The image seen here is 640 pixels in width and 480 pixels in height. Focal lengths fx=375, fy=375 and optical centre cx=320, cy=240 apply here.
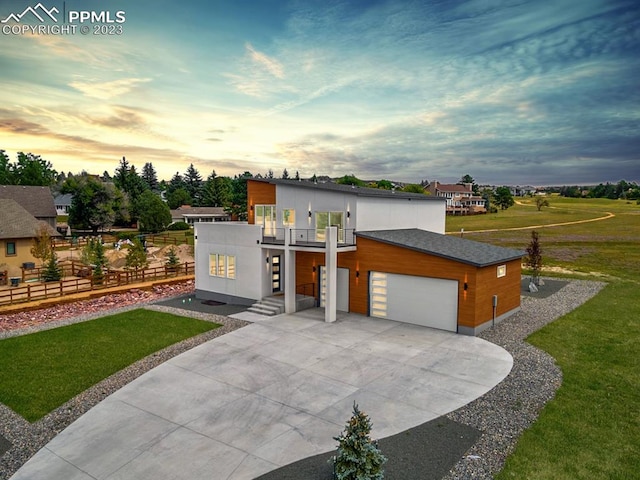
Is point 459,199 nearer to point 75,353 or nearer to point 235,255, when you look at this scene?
point 235,255

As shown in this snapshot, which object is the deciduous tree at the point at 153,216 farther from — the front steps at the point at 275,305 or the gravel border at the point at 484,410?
the gravel border at the point at 484,410

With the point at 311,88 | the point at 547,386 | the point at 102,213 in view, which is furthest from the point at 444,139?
the point at 102,213

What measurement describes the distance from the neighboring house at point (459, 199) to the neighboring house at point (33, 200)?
90732 mm

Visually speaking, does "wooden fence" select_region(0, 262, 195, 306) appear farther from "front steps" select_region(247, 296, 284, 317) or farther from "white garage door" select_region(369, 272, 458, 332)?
"white garage door" select_region(369, 272, 458, 332)

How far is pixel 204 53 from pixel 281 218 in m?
11.9

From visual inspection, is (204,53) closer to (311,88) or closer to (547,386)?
(311,88)

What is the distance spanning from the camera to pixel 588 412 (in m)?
9.12

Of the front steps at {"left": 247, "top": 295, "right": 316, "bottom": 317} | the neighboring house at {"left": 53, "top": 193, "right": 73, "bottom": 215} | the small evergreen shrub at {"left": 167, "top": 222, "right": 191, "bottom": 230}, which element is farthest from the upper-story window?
the neighboring house at {"left": 53, "top": 193, "right": 73, "bottom": 215}

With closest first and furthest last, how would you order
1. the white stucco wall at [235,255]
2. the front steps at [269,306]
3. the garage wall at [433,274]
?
1. the garage wall at [433,274]
2. the front steps at [269,306]
3. the white stucco wall at [235,255]

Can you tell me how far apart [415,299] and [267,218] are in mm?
9804

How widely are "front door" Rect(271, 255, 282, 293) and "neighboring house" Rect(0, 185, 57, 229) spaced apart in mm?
40897

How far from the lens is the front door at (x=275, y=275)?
20.7m

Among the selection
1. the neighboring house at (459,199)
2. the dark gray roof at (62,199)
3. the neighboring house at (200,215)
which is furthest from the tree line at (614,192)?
the dark gray roof at (62,199)

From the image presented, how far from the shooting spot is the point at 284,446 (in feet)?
26.0
